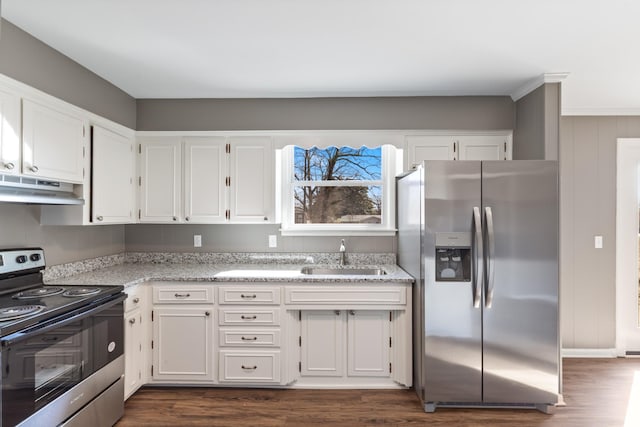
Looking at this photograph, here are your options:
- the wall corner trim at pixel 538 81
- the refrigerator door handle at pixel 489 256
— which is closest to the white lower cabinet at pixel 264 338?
the refrigerator door handle at pixel 489 256

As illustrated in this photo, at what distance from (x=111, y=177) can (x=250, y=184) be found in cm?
109

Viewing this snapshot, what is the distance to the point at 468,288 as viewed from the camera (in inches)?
100

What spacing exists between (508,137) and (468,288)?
5.15 ft

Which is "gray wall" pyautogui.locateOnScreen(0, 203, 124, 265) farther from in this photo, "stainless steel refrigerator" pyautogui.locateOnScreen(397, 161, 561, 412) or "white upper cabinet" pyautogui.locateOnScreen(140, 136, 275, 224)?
"stainless steel refrigerator" pyautogui.locateOnScreen(397, 161, 561, 412)

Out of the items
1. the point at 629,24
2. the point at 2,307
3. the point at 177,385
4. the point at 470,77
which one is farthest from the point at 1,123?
the point at 629,24

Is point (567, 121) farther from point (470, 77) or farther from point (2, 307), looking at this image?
point (2, 307)

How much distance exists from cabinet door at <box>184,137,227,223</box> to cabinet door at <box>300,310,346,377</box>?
1249 millimetres

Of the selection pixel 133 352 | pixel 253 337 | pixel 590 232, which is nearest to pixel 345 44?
pixel 253 337

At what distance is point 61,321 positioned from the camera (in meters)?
1.88

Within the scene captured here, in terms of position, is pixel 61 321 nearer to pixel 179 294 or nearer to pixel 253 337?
pixel 179 294

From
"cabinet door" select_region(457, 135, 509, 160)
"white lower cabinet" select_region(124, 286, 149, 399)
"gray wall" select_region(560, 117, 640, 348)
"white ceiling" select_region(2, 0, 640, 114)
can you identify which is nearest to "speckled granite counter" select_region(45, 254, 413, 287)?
"white lower cabinet" select_region(124, 286, 149, 399)

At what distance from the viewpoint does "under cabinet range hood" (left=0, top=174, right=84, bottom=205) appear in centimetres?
194

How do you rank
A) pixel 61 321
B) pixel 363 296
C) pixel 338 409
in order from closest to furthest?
pixel 61 321 < pixel 338 409 < pixel 363 296

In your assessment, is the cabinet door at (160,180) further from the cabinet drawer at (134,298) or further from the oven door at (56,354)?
the oven door at (56,354)
